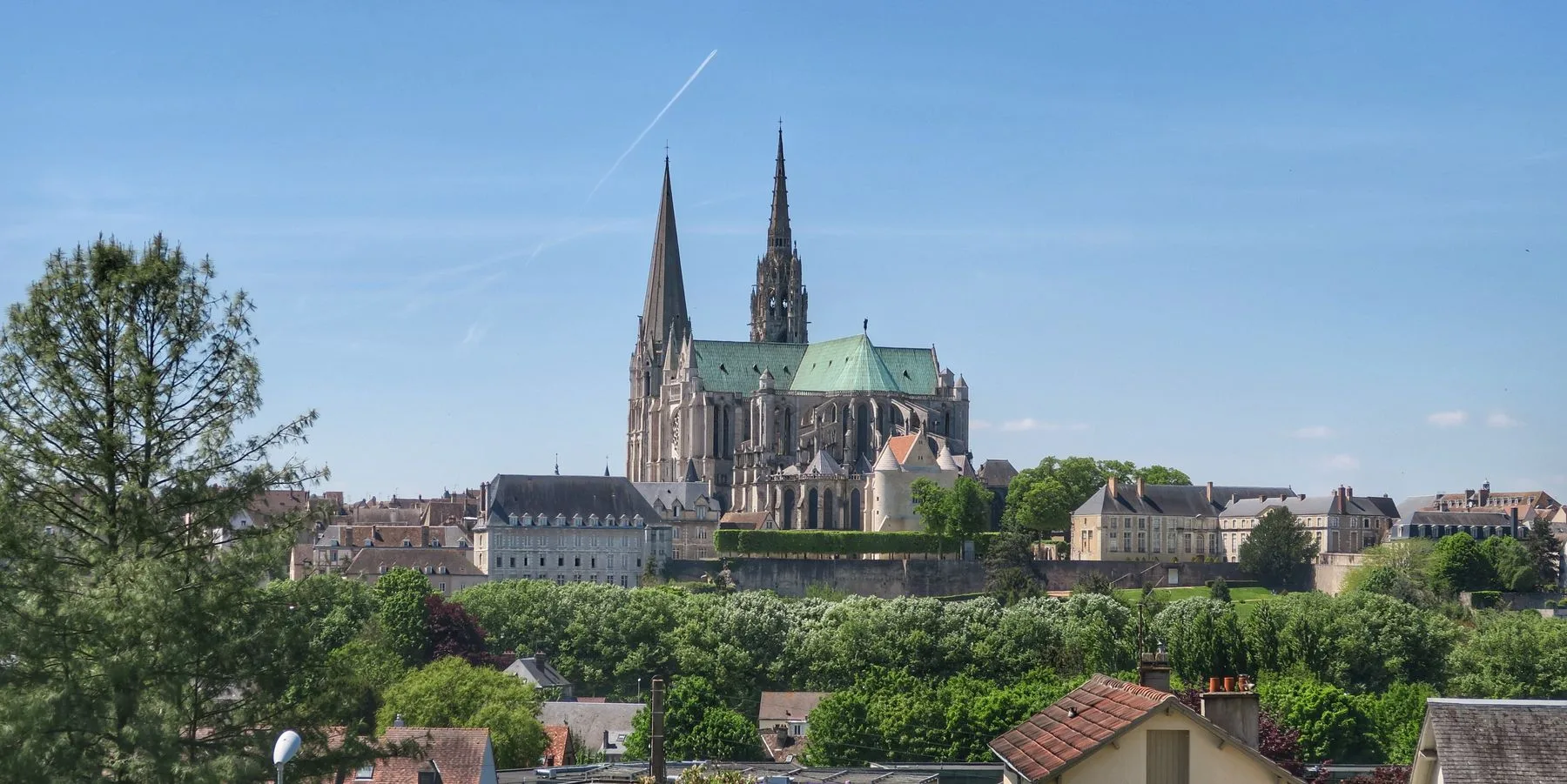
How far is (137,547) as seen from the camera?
24359 millimetres

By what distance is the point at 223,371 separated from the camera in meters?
25.8

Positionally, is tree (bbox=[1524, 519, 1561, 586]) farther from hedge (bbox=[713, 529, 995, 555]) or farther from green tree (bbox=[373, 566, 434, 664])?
green tree (bbox=[373, 566, 434, 664])

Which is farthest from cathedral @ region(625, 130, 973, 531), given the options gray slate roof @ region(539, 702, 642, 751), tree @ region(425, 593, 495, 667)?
gray slate roof @ region(539, 702, 642, 751)

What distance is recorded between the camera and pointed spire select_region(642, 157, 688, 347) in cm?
17425

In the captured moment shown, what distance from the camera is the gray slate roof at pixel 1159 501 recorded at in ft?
452

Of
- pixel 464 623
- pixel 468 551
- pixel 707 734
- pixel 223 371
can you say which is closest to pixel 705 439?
pixel 468 551

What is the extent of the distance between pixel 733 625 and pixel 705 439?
6690 cm

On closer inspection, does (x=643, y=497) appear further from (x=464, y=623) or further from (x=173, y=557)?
(x=173, y=557)

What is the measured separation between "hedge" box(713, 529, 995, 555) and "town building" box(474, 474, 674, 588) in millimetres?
5188

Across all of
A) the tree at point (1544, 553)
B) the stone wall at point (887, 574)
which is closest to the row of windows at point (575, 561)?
the stone wall at point (887, 574)

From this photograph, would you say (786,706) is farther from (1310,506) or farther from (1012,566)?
(1310,506)

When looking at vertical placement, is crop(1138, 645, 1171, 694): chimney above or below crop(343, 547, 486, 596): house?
below

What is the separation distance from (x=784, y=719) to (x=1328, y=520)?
236 ft

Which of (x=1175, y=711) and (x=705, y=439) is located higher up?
(x=705, y=439)
